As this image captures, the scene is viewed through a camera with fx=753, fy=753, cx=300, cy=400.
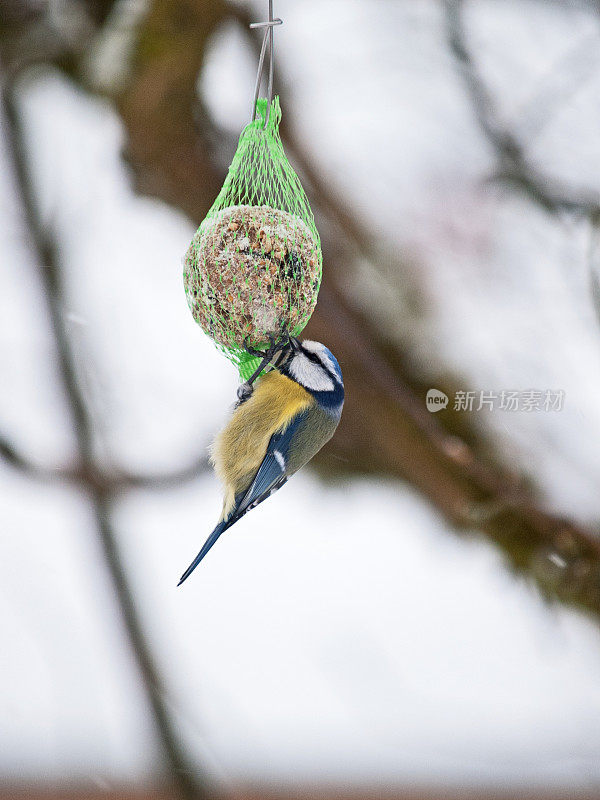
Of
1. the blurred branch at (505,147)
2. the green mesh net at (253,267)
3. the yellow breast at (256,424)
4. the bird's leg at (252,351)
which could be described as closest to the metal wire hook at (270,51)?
the green mesh net at (253,267)

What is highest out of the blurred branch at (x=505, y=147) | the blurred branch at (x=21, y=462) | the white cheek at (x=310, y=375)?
the blurred branch at (x=505, y=147)

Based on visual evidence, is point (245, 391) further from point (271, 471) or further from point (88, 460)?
point (88, 460)

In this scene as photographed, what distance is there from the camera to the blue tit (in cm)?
138

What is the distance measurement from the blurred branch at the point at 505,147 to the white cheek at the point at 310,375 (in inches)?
27.1

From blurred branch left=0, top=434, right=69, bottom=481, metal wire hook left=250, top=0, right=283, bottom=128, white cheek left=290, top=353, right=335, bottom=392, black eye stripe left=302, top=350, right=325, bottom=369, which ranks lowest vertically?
blurred branch left=0, top=434, right=69, bottom=481

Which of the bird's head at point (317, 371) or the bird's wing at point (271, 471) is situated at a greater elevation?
the bird's head at point (317, 371)

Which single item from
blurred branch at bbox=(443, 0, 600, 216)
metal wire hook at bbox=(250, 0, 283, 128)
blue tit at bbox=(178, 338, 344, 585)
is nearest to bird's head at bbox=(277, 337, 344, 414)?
blue tit at bbox=(178, 338, 344, 585)

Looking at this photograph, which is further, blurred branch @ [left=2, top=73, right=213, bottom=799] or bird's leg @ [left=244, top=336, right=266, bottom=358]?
bird's leg @ [left=244, top=336, right=266, bottom=358]

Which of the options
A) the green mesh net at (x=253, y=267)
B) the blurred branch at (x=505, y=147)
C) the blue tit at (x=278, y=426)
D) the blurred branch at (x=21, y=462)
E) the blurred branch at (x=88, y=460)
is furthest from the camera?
the blurred branch at (x=505, y=147)

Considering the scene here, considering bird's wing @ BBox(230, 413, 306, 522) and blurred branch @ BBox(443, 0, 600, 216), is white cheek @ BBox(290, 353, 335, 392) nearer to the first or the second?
bird's wing @ BBox(230, 413, 306, 522)

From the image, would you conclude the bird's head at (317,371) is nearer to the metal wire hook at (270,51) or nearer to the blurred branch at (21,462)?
the metal wire hook at (270,51)

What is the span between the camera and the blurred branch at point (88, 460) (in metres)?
1.07

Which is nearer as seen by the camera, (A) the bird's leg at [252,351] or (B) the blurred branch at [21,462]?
(A) the bird's leg at [252,351]

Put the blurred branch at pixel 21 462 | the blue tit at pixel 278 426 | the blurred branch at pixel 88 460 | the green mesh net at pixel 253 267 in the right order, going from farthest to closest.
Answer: the blurred branch at pixel 21 462, the blue tit at pixel 278 426, the green mesh net at pixel 253 267, the blurred branch at pixel 88 460
